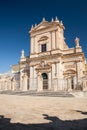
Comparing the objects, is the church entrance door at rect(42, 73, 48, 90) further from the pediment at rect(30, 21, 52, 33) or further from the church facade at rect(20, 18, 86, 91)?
the pediment at rect(30, 21, 52, 33)

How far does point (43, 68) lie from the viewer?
92.3 feet

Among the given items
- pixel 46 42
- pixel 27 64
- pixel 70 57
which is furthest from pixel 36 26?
pixel 70 57

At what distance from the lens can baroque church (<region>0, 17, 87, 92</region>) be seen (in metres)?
25.5

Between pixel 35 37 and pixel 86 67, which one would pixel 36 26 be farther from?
pixel 86 67

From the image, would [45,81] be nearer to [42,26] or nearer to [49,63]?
[49,63]

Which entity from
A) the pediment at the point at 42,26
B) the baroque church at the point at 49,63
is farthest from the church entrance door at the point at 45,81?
the pediment at the point at 42,26

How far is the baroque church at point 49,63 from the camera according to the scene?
2555 centimetres

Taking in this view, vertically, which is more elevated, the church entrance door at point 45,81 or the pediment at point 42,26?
the pediment at point 42,26

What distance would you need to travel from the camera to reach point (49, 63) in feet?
90.7

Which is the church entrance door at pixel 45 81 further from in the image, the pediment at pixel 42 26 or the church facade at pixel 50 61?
the pediment at pixel 42 26

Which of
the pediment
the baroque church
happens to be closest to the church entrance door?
the baroque church

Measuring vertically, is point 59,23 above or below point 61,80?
above

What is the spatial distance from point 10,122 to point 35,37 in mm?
26621

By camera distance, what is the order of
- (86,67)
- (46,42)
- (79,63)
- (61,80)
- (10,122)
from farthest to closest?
1. (86,67)
2. (46,42)
3. (79,63)
4. (61,80)
5. (10,122)
